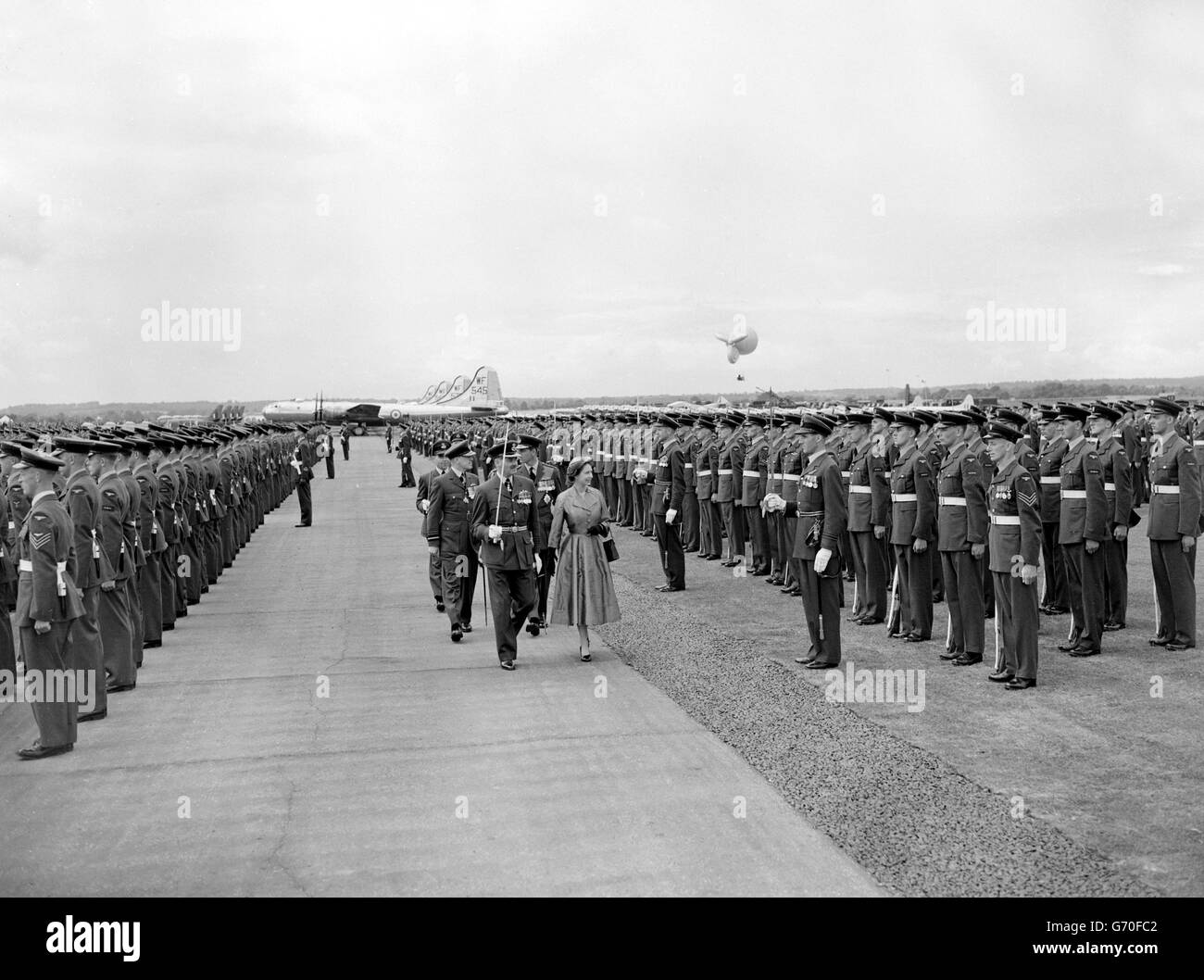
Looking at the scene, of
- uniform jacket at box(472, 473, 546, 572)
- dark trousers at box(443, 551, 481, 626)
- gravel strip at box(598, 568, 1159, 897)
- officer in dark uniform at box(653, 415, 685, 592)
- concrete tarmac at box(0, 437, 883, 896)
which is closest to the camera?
gravel strip at box(598, 568, 1159, 897)

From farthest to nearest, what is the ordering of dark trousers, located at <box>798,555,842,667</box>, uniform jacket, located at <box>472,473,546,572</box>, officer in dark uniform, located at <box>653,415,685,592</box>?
officer in dark uniform, located at <box>653,415,685,592</box> → uniform jacket, located at <box>472,473,546,572</box> → dark trousers, located at <box>798,555,842,667</box>

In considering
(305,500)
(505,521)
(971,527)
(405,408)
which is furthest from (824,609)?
(405,408)

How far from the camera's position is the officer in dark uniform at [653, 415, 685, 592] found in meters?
15.4

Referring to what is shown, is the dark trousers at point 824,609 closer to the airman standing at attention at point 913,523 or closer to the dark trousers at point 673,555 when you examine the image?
the airman standing at attention at point 913,523

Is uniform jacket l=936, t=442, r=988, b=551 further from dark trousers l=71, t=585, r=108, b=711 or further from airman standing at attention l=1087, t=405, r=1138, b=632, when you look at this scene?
dark trousers l=71, t=585, r=108, b=711

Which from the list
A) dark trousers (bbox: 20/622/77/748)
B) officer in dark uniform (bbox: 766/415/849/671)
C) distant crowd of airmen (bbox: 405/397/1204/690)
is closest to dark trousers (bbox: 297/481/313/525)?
distant crowd of airmen (bbox: 405/397/1204/690)

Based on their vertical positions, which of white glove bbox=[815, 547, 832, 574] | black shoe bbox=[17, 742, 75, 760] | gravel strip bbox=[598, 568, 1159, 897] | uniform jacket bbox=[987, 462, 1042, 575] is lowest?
black shoe bbox=[17, 742, 75, 760]

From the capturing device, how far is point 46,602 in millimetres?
8164

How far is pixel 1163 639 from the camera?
11.1m

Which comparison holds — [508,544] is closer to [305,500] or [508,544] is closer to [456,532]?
[456,532]

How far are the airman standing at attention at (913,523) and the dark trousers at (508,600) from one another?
12.1 feet

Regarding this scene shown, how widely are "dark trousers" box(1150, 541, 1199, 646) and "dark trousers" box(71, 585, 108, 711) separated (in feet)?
30.2

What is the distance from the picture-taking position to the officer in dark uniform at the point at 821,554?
10.6 m
